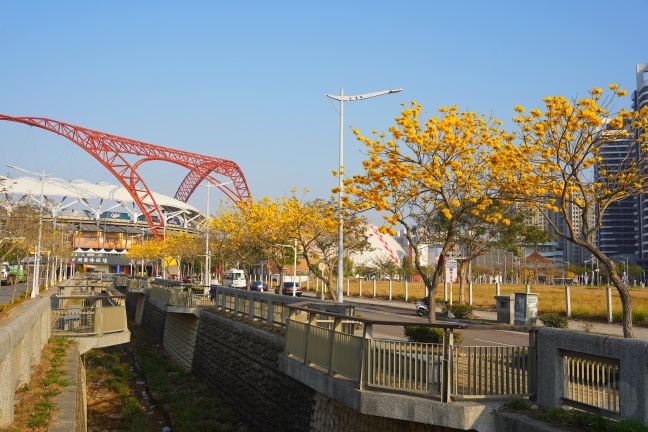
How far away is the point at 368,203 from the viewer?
2166cm

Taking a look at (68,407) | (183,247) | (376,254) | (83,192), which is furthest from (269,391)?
(83,192)

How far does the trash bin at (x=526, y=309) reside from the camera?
27.3 m

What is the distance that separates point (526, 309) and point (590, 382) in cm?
1924

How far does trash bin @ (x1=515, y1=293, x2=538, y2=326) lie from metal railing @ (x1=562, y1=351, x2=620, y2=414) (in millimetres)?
18989

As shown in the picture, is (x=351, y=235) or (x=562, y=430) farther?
(x=351, y=235)

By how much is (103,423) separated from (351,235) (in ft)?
101

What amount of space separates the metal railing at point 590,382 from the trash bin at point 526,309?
18989mm

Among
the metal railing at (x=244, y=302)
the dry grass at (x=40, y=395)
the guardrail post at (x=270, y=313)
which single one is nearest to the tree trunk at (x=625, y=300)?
the metal railing at (x=244, y=302)

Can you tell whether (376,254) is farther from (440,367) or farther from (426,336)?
(440,367)

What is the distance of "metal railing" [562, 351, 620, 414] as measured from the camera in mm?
8148

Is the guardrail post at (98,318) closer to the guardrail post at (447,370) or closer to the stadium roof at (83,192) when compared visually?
the guardrail post at (447,370)

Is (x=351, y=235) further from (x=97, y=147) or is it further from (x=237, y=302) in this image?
(x=97, y=147)

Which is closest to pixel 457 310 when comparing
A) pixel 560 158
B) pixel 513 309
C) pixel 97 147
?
pixel 513 309

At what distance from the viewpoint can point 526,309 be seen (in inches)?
1073
